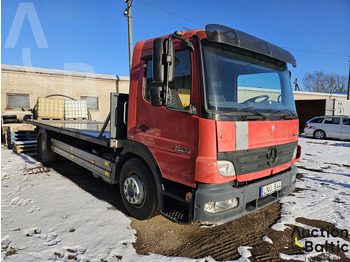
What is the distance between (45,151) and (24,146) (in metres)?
2.27

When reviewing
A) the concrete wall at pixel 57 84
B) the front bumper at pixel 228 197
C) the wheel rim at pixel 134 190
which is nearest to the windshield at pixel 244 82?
the front bumper at pixel 228 197

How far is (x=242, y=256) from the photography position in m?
2.69

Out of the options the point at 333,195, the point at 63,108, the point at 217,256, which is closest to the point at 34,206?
the point at 217,256

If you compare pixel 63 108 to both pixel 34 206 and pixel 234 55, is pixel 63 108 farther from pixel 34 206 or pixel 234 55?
pixel 234 55

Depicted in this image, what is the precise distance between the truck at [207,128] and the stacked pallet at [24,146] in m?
6.45

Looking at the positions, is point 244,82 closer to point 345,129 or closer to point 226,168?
point 226,168

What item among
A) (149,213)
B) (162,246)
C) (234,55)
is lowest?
(162,246)

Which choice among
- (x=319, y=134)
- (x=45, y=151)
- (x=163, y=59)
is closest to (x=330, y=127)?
(x=319, y=134)

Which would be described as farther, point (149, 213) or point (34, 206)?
point (34, 206)

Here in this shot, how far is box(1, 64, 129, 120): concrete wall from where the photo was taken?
39.7 ft

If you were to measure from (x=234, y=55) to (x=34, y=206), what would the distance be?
155 inches

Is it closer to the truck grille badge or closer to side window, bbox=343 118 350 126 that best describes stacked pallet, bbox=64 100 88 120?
the truck grille badge

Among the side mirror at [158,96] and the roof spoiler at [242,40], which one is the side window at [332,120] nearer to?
the roof spoiler at [242,40]

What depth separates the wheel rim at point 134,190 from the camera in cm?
329
